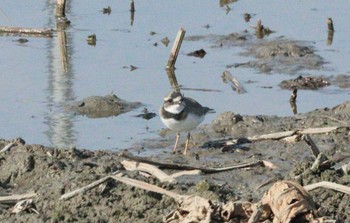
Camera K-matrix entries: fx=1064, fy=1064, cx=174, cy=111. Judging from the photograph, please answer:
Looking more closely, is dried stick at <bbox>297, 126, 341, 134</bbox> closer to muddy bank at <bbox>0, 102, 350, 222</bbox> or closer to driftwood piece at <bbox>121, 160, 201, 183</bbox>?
muddy bank at <bbox>0, 102, 350, 222</bbox>

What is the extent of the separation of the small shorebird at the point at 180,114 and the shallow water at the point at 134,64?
2.38 feet

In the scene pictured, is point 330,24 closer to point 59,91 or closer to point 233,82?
point 233,82

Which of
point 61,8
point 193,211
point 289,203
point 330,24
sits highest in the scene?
point 289,203

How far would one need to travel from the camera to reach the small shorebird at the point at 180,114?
9.27 meters

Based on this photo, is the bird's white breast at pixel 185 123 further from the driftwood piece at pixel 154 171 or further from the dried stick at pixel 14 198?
the dried stick at pixel 14 198

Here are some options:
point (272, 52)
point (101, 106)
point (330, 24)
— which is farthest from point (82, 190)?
point (330, 24)

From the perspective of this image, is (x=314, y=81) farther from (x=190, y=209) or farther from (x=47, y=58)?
(x=190, y=209)

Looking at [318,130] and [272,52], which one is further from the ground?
[318,130]

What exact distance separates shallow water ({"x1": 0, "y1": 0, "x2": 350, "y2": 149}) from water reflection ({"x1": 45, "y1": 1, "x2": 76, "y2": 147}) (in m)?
0.01

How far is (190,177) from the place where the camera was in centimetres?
749

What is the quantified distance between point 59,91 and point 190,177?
474cm

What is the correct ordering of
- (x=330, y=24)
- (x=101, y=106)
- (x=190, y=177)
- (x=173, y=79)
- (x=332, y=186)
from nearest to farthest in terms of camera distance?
(x=332, y=186), (x=190, y=177), (x=101, y=106), (x=173, y=79), (x=330, y=24)

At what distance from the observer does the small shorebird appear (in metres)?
9.27

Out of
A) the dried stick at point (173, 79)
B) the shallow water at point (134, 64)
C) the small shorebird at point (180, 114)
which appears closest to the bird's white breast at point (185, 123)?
the small shorebird at point (180, 114)
